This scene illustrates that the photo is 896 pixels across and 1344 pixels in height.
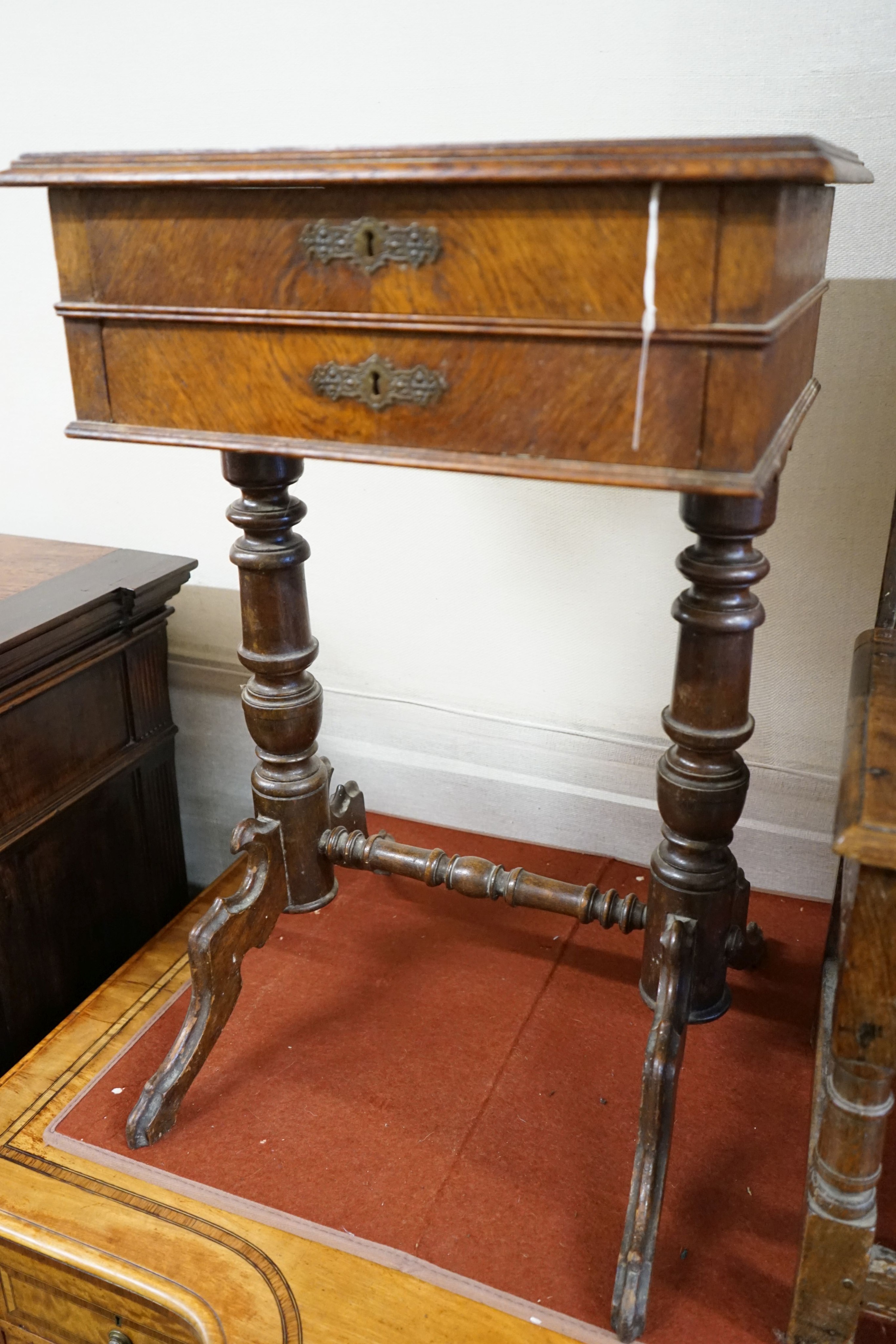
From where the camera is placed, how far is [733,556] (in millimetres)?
1161

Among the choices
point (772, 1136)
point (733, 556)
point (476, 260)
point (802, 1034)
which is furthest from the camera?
point (802, 1034)

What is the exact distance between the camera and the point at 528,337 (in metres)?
0.95

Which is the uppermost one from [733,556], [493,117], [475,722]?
[493,117]

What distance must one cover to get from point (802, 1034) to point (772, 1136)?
0.19 m

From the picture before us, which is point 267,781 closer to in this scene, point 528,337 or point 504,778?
point 504,778

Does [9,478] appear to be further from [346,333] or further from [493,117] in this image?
[346,333]

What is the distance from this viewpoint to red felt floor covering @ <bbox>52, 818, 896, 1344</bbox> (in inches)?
46.1

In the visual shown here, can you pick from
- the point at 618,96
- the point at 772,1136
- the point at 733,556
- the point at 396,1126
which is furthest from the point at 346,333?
the point at 772,1136

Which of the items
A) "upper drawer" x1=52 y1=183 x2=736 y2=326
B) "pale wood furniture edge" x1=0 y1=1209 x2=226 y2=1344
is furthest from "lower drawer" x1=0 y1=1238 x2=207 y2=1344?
"upper drawer" x1=52 y1=183 x2=736 y2=326

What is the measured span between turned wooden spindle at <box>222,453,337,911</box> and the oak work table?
2.5 inches

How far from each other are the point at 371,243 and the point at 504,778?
1139 millimetres

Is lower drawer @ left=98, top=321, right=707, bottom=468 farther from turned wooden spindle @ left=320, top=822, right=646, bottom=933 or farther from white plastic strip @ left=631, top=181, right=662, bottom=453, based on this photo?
turned wooden spindle @ left=320, top=822, right=646, bottom=933

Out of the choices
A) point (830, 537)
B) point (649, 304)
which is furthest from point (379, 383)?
point (830, 537)

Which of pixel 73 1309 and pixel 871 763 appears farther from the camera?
pixel 73 1309
